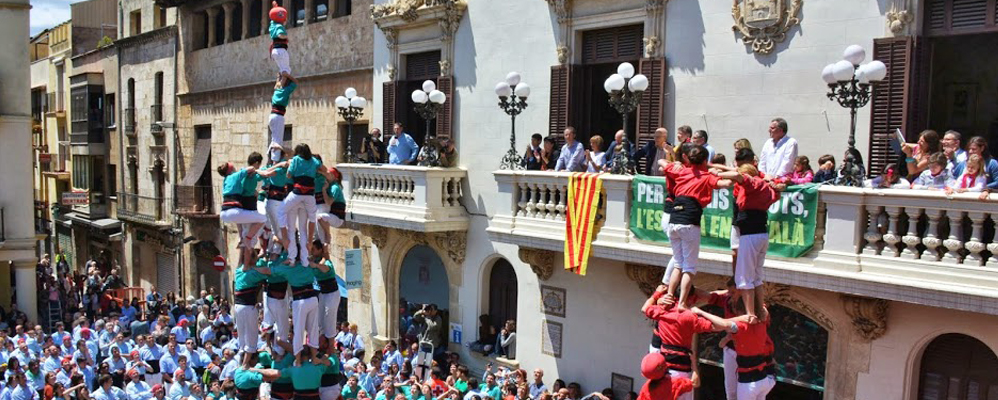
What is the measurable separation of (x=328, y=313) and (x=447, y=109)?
407 inches

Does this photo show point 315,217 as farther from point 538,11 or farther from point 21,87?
point 21,87

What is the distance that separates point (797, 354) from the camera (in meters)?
15.2

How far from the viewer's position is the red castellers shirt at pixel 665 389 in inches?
361

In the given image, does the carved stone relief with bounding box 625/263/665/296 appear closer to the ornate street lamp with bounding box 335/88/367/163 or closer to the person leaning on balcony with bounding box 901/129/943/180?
the person leaning on balcony with bounding box 901/129/943/180

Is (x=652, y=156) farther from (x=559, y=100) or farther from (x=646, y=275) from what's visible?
(x=559, y=100)

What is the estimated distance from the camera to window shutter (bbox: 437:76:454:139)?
2200 centimetres

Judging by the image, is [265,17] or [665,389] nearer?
[665,389]

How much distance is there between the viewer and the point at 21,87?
28.4 metres

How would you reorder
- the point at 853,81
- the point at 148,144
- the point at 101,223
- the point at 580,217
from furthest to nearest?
the point at 101,223
the point at 148,144
the point at 580,217
the point at 853,81

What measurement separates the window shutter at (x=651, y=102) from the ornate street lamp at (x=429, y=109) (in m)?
4.27

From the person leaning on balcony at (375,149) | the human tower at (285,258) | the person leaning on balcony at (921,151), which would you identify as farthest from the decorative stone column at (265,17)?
the person leaning on balcony at (921,151)

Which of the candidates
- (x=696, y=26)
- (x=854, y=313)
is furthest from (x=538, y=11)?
(x=854, y=313)

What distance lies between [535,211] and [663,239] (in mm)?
3188

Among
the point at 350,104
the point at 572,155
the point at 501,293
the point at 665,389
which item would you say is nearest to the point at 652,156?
the point at 572,155
